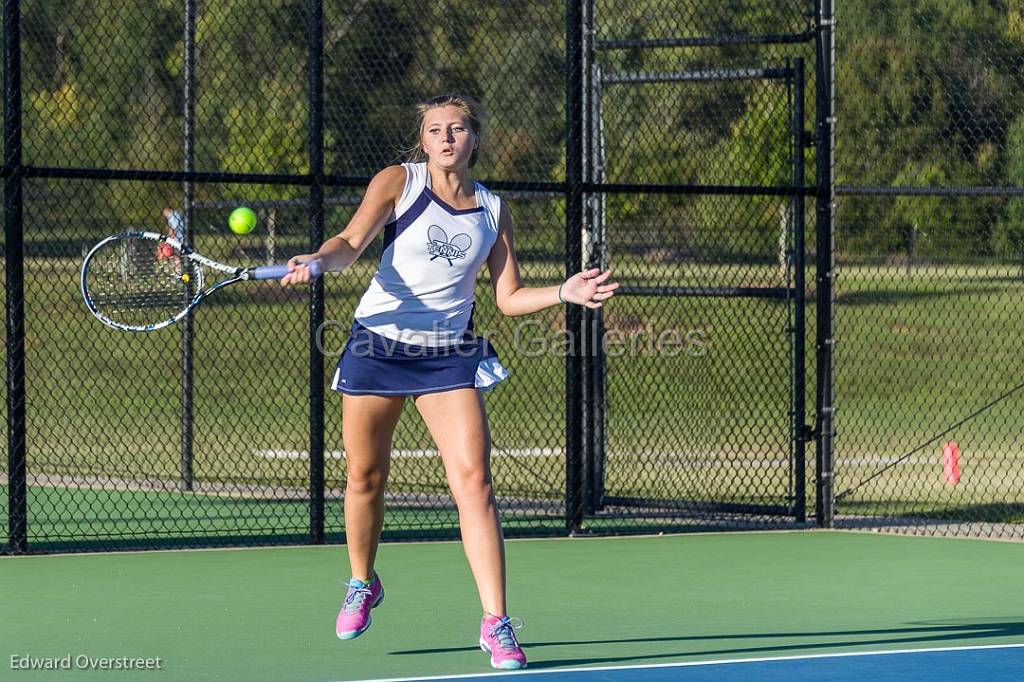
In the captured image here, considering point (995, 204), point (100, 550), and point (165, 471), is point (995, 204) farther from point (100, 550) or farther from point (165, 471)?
point (100, 550)

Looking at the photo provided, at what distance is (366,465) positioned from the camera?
6.09 metres

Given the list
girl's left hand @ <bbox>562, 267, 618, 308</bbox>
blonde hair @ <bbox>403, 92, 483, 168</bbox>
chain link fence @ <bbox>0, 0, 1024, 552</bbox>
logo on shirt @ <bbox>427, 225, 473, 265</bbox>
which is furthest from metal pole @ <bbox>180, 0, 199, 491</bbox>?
girl's left hand @ <bbox>562, 267, 618, 308</bbox>

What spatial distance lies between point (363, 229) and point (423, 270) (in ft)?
0.83

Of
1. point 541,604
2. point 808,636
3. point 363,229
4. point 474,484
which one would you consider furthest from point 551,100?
point 474,484

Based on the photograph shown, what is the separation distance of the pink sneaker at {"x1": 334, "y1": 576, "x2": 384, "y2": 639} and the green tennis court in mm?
81

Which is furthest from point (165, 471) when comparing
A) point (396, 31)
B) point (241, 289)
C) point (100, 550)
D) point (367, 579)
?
point (396, 31)

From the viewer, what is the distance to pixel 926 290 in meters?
25.0

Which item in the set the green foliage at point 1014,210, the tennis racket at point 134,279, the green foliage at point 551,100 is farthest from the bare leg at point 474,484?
the green foliage at point 1014,210

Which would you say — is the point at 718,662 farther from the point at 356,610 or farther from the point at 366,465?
the point at 366,465

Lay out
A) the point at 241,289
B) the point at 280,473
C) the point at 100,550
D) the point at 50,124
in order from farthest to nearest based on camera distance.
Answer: the point at 50,124
the point at 241,289
the point at 280,473
the point at 100,550

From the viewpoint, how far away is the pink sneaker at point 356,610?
614 cm

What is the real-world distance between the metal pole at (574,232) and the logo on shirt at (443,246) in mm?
2967

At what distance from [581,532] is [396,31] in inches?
572

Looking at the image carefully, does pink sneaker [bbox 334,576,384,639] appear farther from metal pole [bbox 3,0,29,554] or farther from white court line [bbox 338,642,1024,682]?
metal pole [bbox 3,0,29,554]
